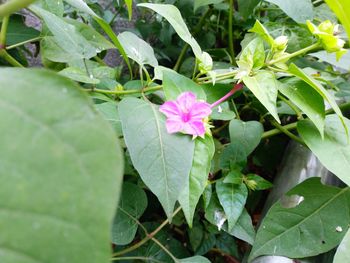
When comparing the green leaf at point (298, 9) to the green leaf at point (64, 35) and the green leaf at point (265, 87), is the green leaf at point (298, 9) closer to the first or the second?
the green leaf at point (265, 87)

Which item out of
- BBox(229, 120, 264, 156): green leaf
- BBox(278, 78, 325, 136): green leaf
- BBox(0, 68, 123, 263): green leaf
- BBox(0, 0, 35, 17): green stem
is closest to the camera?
BBox(0, 68, 123, 263): green leaf

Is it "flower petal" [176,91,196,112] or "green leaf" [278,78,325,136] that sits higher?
"flower petal" [176,91,196,112]

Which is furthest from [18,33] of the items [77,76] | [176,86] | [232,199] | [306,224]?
[306,224]

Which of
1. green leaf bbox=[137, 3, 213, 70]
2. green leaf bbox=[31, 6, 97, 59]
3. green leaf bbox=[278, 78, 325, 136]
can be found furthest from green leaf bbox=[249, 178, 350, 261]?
green leaf bbox=[31, 6, 97, 59]

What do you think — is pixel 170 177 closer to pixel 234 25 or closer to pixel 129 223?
pixel 129 223

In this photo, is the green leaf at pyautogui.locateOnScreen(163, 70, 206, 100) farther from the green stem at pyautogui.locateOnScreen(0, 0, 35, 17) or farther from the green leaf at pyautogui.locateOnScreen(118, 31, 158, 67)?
the green stem at pyautogui.locateOnScreen(0, 0, 35, 17)

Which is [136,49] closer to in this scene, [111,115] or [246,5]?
[111,115]

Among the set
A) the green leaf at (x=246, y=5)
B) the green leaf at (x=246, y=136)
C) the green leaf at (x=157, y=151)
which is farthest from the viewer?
the green leaf at (x=246, y=5)

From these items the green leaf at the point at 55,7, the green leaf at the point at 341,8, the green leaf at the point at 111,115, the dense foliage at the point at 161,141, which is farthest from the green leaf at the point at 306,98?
the green leaf at the point at 55,7

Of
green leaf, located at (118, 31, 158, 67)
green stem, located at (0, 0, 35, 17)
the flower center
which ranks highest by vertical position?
green stem, located at (0, 0, 35, 17)
